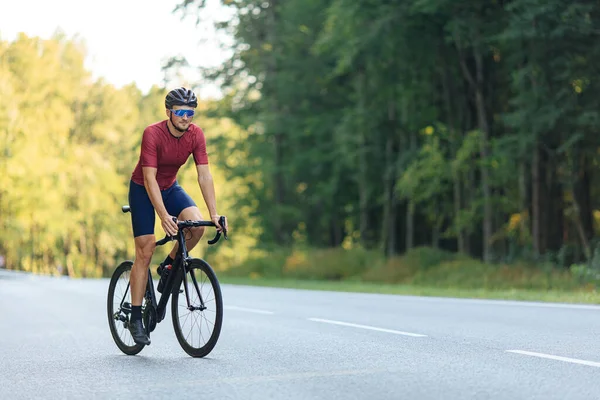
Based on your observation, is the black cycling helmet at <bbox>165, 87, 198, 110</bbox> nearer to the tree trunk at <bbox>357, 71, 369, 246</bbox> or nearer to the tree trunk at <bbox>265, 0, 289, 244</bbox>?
the tree trunk at <bbox>357, 71, 369, 246</bbox>

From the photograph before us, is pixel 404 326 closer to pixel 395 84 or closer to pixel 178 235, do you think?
pixel 178 235

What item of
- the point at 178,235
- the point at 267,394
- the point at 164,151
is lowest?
the point at 267,394

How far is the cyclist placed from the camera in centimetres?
797

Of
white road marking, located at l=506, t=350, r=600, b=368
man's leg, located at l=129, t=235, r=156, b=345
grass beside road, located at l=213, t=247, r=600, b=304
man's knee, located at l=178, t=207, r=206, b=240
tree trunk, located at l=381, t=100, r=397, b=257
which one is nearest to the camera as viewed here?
white road marking, located at l=506, t=350, r=600, b=368

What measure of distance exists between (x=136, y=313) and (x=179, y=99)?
1857 millimetres

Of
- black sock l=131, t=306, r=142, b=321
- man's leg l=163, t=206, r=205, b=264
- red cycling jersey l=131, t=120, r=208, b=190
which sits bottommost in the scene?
black sock l=131, t=306, r=142, b=321

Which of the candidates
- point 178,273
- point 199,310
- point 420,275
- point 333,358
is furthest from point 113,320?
point 420,275

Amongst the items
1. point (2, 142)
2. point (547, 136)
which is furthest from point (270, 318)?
point (2, 142)

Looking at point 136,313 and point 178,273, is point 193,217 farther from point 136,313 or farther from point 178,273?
point 136,313

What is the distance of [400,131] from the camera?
35062mm

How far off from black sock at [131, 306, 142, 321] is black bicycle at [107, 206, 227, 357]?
4 cm

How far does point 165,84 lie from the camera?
41062 millimetres

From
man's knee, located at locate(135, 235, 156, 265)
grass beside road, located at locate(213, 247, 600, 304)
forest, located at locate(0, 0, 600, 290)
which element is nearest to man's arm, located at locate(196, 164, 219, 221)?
man's knee, located at locate(135, 235, 156, 265)

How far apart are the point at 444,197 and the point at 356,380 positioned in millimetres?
28363
